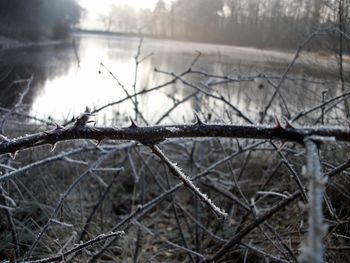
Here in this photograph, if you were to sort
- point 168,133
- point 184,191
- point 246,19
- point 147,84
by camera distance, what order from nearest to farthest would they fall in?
1. point 168,133
2. point 184,191
3. point 147,84
4. point 246,19

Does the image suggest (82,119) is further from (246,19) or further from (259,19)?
(246,19)

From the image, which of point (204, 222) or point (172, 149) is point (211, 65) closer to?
point (172, 149)

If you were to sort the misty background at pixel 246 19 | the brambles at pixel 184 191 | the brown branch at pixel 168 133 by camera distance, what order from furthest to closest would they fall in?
the misty background at pixel 246 19 → the brambles at pixel 184 191 → the brown branch at pixel 168 133

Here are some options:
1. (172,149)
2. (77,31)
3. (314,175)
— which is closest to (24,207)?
(172,149)

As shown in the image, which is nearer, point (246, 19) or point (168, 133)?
point (168, 133)

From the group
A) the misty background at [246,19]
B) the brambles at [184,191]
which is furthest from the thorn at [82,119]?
the misty background at [246,19]

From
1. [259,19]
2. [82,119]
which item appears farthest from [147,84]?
[82,119]

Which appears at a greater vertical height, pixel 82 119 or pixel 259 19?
pixel 259 19

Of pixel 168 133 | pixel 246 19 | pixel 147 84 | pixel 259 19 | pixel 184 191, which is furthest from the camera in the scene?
pixel 246 19

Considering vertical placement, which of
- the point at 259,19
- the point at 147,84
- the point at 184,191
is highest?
the point at 259,19

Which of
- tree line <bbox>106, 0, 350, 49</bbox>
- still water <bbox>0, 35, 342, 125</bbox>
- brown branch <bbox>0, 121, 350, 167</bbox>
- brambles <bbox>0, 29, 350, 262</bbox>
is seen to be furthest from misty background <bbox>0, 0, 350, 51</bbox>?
brown branch <bbox>0, 121, 350, 167</bbox>

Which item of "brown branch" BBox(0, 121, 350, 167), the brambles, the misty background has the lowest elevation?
the brambles

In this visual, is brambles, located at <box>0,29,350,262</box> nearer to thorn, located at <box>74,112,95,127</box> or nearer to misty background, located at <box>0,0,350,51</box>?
thorn, located at <box>74,112,95,127</box>

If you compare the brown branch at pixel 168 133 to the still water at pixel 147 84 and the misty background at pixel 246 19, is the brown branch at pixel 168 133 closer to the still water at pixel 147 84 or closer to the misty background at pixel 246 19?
the still water at pixel 147 84
